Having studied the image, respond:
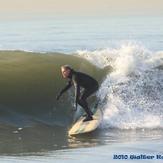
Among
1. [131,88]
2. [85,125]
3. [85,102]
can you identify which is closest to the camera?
[85,125]

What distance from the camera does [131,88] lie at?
15656 millimetres

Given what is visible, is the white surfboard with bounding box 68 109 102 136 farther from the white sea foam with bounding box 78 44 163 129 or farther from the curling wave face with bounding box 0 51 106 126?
the curling wave face with bounding box 0 51 106 126

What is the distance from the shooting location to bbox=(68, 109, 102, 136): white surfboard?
1284cm

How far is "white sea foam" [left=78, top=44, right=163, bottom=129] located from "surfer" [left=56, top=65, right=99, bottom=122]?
585 mm

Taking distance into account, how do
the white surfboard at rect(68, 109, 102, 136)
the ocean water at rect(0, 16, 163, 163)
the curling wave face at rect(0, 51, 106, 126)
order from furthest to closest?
1. the curling wave face at rect(0, 51, 106, 126)
2. the white surfboard at rect(68, 109, 102, 136)
3. the ocean water at rect(0, 16, 163, 163)

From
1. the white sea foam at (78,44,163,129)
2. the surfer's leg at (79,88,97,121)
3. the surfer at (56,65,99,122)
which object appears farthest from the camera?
the white sea foam at (78,44,163,129)

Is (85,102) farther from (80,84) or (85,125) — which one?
(85,125)

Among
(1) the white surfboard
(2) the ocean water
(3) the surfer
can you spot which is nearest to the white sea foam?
(2) the ocean water

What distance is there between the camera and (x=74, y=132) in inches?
504

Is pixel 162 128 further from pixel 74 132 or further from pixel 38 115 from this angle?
pixel 38 115

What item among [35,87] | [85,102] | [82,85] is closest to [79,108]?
[85,102]

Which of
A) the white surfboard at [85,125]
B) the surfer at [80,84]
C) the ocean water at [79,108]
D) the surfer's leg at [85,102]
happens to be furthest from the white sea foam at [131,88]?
the surfer at [80,84]

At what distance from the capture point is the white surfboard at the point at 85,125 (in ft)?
42.1

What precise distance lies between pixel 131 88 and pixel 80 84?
266cm
